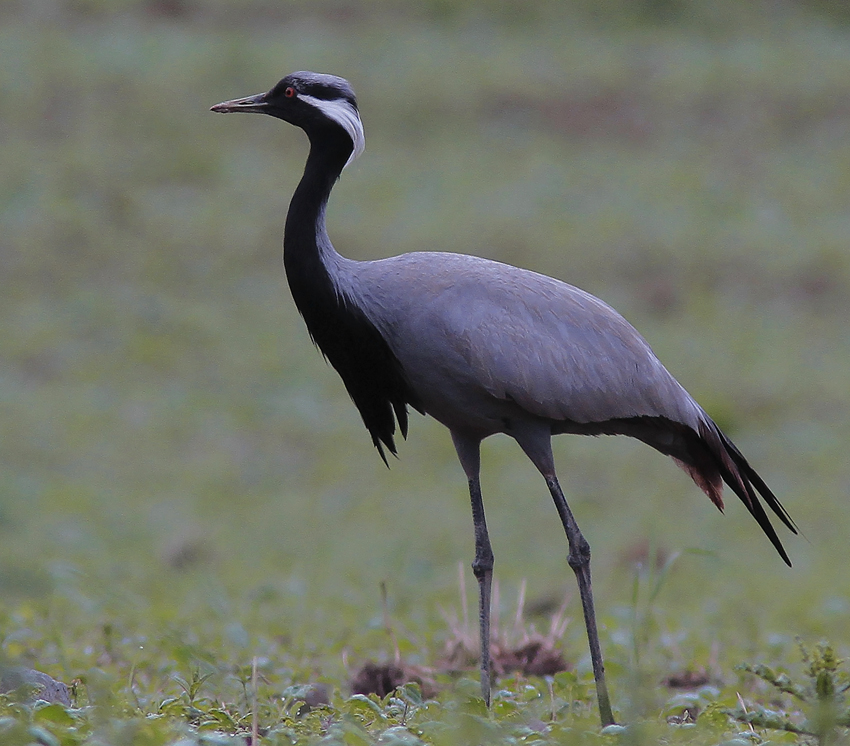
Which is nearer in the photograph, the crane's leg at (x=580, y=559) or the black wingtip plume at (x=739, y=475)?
the crane's leg at (x=580, y=559)

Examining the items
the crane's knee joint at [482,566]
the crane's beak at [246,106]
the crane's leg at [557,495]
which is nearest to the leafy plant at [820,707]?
the crane's leg at [557,495]

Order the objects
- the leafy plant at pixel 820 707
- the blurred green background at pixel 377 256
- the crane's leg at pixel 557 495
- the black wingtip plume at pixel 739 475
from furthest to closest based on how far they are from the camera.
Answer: the blurred green background at pixel 377 256 < the black wingtip plume at pixel 739 475 < the crane's leg at pixel 557 495 < the leafy plant at pixel 820 707

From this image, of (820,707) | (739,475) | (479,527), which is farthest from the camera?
(739,475)

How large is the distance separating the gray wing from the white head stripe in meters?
0.48

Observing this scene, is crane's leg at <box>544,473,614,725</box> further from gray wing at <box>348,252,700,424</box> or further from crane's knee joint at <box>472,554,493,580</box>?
crane's knee joint at <box>472,554,493,580</box>

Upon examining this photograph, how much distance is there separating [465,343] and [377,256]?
9889 mm

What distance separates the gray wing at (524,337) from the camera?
15.8 feet

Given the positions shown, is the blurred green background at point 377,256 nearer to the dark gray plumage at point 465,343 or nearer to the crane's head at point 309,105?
the dark gray plumage at point 465,343

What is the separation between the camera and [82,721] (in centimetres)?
376

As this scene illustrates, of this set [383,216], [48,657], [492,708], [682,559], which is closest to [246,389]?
[383,216]

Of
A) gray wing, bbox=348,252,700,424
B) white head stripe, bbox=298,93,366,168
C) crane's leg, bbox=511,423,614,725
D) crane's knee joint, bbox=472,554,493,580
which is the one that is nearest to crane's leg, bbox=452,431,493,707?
crane's knee joint, bbox=472,554,493,580

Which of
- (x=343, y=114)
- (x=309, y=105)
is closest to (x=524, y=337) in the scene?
(x=343, y=114)

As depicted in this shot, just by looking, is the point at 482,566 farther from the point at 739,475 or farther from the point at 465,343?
the point at 739,475

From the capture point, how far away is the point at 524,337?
16.1ft
